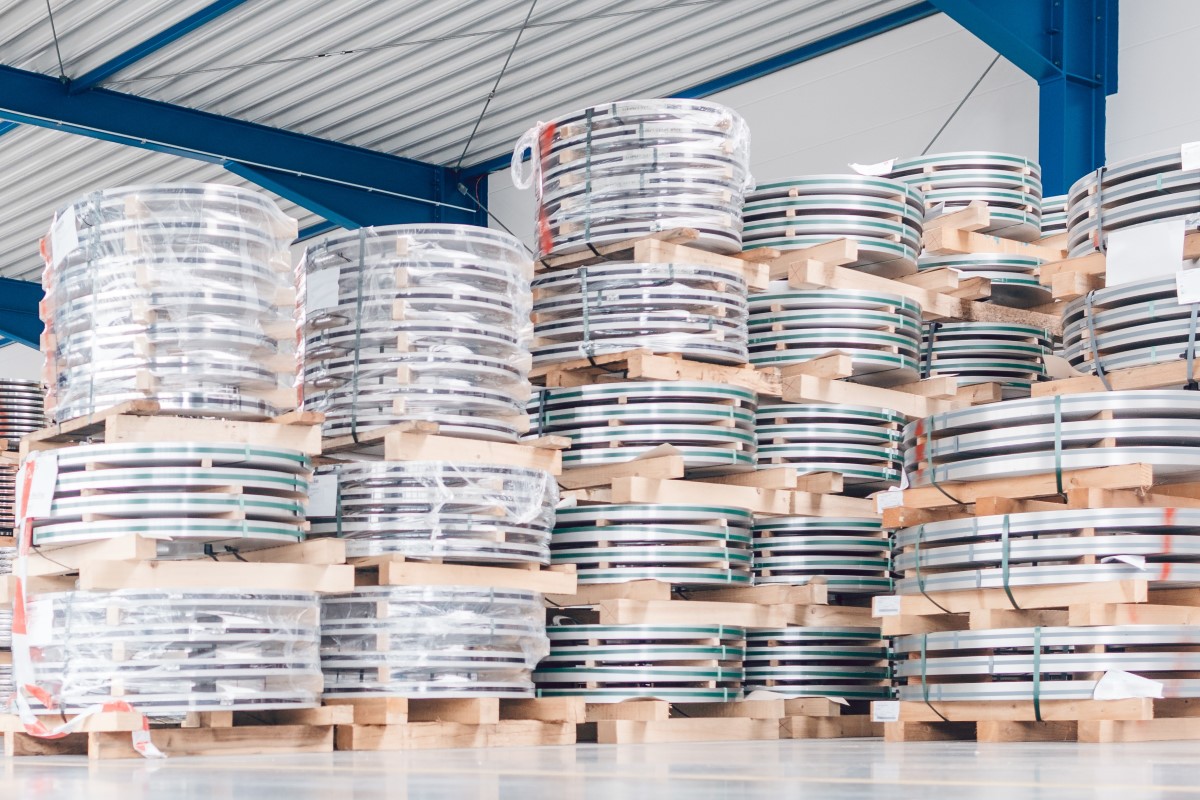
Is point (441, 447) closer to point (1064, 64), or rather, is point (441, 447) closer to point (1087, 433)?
point (1087, 433)

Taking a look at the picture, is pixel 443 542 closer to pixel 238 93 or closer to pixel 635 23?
pixel 635 23

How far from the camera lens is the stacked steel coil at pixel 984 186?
10273 mm

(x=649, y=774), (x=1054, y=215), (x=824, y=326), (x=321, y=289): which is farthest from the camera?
(x=1054, y=215)

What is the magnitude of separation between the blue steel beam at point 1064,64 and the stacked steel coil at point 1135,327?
482 centimetres

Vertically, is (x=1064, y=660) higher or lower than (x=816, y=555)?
lower

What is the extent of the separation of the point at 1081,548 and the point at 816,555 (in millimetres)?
2277

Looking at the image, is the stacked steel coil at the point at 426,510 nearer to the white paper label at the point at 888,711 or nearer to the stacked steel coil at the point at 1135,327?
the white paper label at the point at 888,711

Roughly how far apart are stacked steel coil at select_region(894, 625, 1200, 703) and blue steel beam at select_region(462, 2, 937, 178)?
9045mm

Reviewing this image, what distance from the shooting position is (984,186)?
33.8 ft

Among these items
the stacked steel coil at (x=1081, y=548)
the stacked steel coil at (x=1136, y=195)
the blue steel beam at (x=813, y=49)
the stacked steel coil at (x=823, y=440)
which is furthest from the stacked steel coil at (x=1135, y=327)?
the blue steel beam at (x=813, y=49)

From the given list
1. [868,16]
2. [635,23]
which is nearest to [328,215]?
[635,23]

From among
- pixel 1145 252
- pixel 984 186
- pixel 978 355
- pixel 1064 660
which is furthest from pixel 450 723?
pixel 984 186

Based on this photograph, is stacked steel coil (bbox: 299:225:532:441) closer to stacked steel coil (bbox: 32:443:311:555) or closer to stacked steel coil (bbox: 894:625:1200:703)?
stacked steel coil (bbox: 32:443:311:555)

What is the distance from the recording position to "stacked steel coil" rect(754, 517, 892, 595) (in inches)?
350
